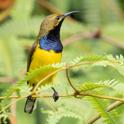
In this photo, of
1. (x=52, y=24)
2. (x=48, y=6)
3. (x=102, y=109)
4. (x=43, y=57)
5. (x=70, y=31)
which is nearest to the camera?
(x=102, y=109)

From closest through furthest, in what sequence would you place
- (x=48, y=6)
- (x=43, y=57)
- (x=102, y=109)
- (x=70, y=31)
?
(x=102, y=109) < (x=43, y=57) < (x=70, y=31) < (x=48, y=6)

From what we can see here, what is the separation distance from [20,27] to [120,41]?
859 mm

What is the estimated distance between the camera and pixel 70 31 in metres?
5.44

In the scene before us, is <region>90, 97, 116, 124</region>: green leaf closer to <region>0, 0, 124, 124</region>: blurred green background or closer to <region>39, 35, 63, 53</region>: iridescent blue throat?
<region>39, 35, 63, 53</region>: iridescent blue throat

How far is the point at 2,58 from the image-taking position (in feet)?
14.9

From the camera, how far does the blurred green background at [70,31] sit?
4.45 metres

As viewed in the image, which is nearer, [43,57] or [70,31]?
[43,57]

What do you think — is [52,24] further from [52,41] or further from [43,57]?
[43,57]

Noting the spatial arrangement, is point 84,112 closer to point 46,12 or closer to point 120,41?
point 120,41

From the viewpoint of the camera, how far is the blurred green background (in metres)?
4.45

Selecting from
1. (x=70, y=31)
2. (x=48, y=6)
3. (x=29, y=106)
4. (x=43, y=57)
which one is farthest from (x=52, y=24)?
(x=48, y=6)

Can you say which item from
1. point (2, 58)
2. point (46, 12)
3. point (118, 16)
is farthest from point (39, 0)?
point (2, 58)

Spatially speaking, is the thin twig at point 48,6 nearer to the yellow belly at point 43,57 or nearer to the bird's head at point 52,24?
the bird's head at point 52,24

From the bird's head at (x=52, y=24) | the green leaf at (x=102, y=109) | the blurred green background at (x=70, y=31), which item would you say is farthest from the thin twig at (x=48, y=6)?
the green leaf at (x=102, y=109)
